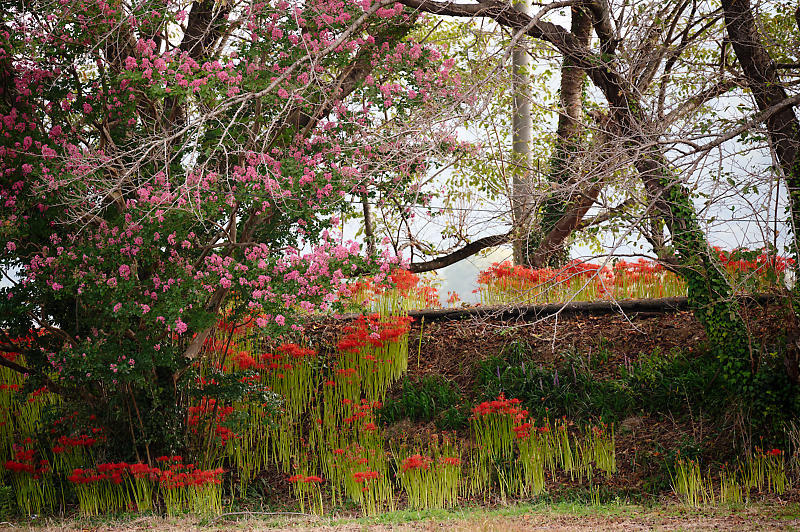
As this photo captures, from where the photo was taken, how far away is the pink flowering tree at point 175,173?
607 cm

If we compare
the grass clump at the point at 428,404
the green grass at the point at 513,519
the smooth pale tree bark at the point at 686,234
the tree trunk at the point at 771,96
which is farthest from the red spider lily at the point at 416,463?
the tree trunk at the point at 771,96

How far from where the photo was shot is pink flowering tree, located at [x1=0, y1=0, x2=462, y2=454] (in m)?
6.07

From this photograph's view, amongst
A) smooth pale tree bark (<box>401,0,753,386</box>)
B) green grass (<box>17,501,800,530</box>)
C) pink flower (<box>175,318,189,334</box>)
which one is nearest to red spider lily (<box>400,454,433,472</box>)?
green grass (<box>17,501,800,530</box>)

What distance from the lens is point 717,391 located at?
279 inches

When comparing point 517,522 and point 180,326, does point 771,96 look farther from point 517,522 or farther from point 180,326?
point 180,326

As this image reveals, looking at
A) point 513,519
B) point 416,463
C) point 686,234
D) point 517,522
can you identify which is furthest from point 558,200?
point 517,522

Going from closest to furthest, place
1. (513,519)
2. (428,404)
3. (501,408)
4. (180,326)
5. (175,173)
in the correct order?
(513,519), (180,326), (175,173), (501,408), (428,404)

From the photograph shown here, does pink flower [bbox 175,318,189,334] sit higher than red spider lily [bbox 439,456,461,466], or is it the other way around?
pink flower [bbox 175,318,189,334]

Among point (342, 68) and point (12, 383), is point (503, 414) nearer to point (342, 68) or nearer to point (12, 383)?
point (342, 68)

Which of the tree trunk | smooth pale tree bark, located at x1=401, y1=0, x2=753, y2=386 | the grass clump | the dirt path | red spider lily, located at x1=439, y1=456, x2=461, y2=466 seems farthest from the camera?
the grass clump

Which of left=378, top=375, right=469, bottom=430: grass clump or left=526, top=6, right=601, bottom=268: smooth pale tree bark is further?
left=526, top=6, right=601, bottom=268: smooth pale tree bark

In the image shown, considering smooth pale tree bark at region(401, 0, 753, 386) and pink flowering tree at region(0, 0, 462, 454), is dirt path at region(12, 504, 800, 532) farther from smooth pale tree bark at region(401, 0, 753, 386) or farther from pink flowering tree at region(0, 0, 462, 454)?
smooth pale tree bark at region(401, 0, 753, 386)

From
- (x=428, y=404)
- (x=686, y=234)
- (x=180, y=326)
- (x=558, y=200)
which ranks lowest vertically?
(x=428, y=404)

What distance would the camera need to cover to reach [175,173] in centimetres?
674
